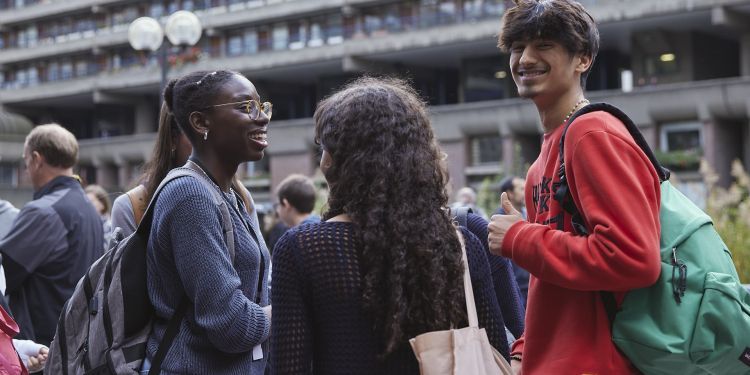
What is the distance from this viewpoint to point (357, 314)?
112 inches

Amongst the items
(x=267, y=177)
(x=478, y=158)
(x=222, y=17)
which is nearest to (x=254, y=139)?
(x=478, y=158)

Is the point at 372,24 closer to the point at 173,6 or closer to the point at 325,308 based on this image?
the point at 173,6

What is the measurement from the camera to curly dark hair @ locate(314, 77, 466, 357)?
2824 millimetres

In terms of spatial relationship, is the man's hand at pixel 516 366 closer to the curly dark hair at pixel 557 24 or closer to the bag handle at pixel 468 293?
the bag handle at pixel 468 293

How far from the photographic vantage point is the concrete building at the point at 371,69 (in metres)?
37.2

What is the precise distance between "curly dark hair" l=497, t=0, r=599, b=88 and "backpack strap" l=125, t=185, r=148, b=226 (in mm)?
2344

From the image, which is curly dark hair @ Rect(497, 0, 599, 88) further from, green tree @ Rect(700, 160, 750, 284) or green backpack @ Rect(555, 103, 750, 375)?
green tree @ Rect(700, 160, 750, 284)

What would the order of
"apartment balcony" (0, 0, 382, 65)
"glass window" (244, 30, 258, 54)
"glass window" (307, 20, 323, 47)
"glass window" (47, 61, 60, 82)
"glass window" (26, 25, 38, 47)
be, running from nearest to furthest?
"glass window" (307, 20, 323, 47)
"apartment balcony" (0, 0, 382, 65)
"glass window" (244, 30, 258, 54)
"glass window" (47, 61, 60, 82)
"glass window" (26, 25, 38, 47)

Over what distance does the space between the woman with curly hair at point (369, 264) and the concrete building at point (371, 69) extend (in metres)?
23.8

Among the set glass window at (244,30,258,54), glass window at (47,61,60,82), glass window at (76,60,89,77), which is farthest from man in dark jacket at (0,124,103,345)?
glass window at (47,61,60,82)

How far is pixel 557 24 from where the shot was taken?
3.17m

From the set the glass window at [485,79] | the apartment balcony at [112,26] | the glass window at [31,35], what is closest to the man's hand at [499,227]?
the glass window at [485,79]

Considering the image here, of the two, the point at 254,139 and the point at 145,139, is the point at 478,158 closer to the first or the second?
the point at 145,139

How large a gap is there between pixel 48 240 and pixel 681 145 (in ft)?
115
